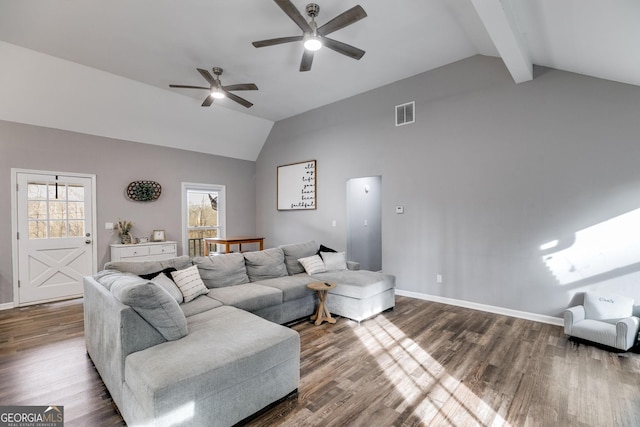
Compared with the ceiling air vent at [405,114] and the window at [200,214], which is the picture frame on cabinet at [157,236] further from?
the ceiling air vent at [405,114]

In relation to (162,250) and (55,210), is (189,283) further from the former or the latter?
(55,210)

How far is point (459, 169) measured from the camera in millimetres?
4285

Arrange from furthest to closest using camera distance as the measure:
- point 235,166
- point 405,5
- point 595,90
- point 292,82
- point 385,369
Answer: point 235,166 → point 292,82 → point 595,90 → point 405,5 → point 385,369

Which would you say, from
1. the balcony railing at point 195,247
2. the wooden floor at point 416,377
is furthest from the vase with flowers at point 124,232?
the wooden floor at point 416,377

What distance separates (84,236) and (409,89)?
604cm

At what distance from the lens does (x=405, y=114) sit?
483 cm

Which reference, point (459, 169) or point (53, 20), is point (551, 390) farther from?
point (53, 20)

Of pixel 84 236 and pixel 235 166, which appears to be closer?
pixel 84 236

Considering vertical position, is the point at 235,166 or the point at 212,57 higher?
the point at 212,57

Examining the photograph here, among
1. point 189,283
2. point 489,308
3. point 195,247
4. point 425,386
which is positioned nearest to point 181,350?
point 189,283

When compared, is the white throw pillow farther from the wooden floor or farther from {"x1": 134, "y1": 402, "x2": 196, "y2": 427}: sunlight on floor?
{"x1": 134, "y1": 402, "x2": 196, "y2": 427}: sunlight on floor

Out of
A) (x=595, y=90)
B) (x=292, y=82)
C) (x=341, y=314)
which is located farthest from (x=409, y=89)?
(x=341, y=314)

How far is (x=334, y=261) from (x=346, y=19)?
3.06m

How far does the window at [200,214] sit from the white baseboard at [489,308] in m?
4.52
